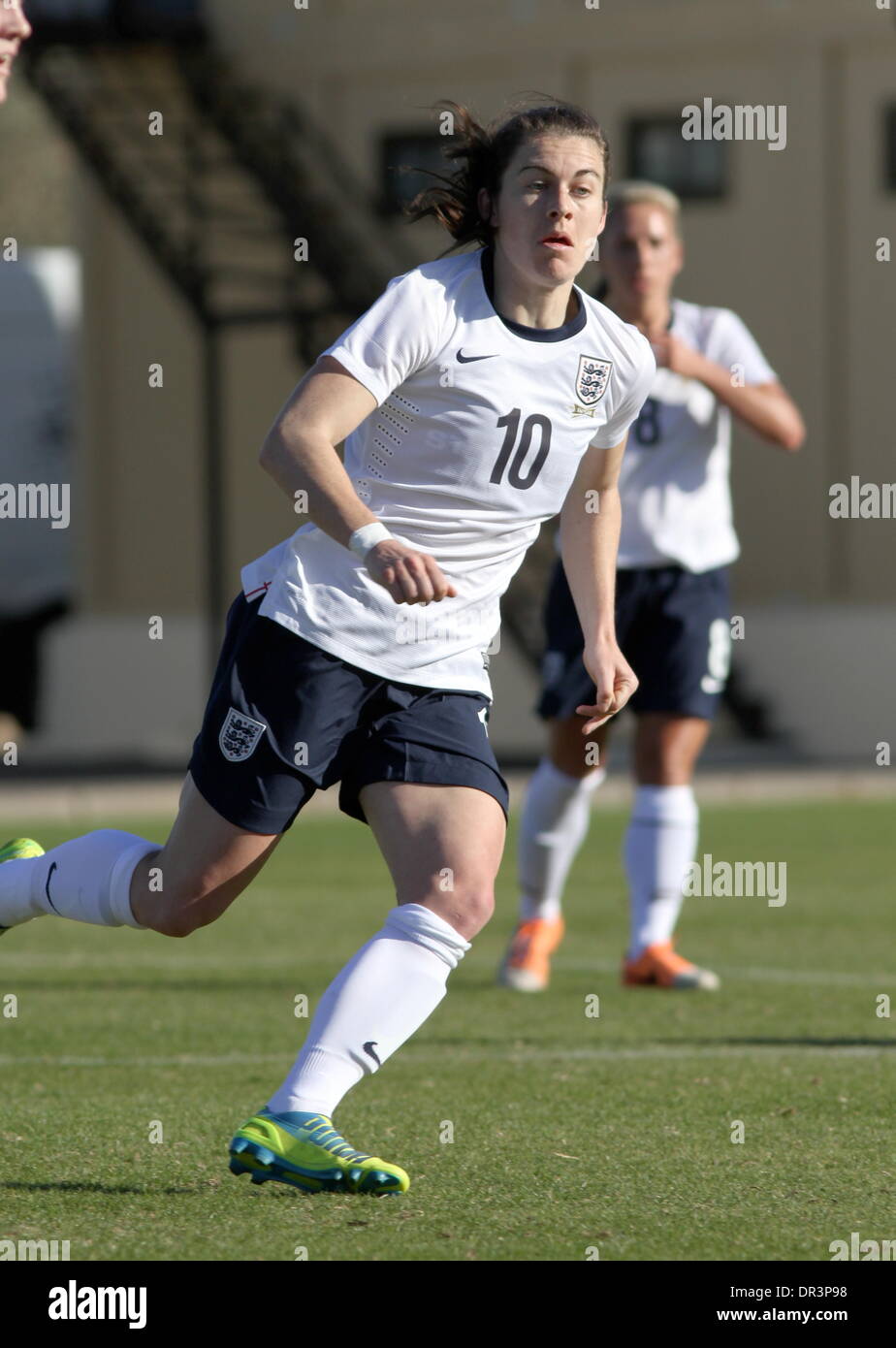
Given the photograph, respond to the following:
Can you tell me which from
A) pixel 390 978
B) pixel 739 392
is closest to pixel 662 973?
pixel 739 392

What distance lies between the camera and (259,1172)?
4.49 metres

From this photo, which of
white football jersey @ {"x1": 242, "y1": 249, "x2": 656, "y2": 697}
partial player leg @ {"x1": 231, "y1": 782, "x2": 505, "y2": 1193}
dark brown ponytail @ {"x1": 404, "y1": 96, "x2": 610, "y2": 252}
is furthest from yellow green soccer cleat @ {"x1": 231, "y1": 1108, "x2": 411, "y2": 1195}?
dark brown ponytail @ {"x1": 404, "y1": 96, "x2": 610, "y2": 252}

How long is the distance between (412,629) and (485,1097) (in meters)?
1.63

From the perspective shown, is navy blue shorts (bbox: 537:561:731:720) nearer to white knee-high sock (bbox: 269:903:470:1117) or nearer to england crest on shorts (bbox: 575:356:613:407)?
england crest on shorts (bbox: 575:356:613:407)

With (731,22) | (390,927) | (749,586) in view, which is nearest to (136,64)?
(731,22)

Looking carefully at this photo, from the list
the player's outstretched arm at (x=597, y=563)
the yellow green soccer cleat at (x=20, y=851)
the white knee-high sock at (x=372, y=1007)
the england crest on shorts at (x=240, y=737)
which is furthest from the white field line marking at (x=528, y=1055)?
the england crest on shorts at (x=240, y=737)

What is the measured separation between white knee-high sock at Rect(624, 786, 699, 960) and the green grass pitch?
281 millimetres

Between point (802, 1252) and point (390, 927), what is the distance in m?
1.07

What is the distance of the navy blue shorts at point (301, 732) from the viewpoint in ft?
15.2

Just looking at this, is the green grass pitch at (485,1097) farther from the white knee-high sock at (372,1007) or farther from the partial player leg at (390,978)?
the white knee-high sock at (372,1007)

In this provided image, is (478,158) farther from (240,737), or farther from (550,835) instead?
(550,835)

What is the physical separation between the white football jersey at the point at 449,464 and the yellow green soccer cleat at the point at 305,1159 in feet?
2.97

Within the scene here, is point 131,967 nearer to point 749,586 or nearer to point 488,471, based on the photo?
point 488,471

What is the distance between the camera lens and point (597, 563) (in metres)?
5.17
